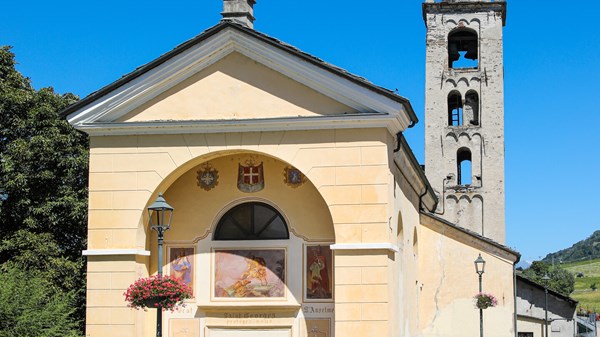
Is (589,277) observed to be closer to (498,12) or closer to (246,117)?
(498,12)

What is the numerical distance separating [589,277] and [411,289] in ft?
449

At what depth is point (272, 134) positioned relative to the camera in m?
18.3

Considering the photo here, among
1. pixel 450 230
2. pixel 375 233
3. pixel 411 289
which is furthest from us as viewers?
pixel 450 230

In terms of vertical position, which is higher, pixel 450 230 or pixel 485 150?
pixel 485 150

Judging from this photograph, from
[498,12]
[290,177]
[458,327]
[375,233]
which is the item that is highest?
[498,12]

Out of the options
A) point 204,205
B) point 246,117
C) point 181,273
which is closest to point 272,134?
point 246,117

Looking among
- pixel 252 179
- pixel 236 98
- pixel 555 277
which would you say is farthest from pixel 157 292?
pixel 555 277

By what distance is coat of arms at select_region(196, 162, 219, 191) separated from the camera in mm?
19516

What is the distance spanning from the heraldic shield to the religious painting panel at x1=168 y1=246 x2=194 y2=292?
1.81 m

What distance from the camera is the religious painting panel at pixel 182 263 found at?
19.4 meters

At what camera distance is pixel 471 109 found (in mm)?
43562

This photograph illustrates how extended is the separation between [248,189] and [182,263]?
2172 millimetres

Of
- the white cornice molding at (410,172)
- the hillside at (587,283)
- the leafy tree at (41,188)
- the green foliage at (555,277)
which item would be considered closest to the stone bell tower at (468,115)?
the white cornice molding at (410,172)

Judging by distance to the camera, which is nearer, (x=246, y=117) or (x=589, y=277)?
(x=246, y=117)
